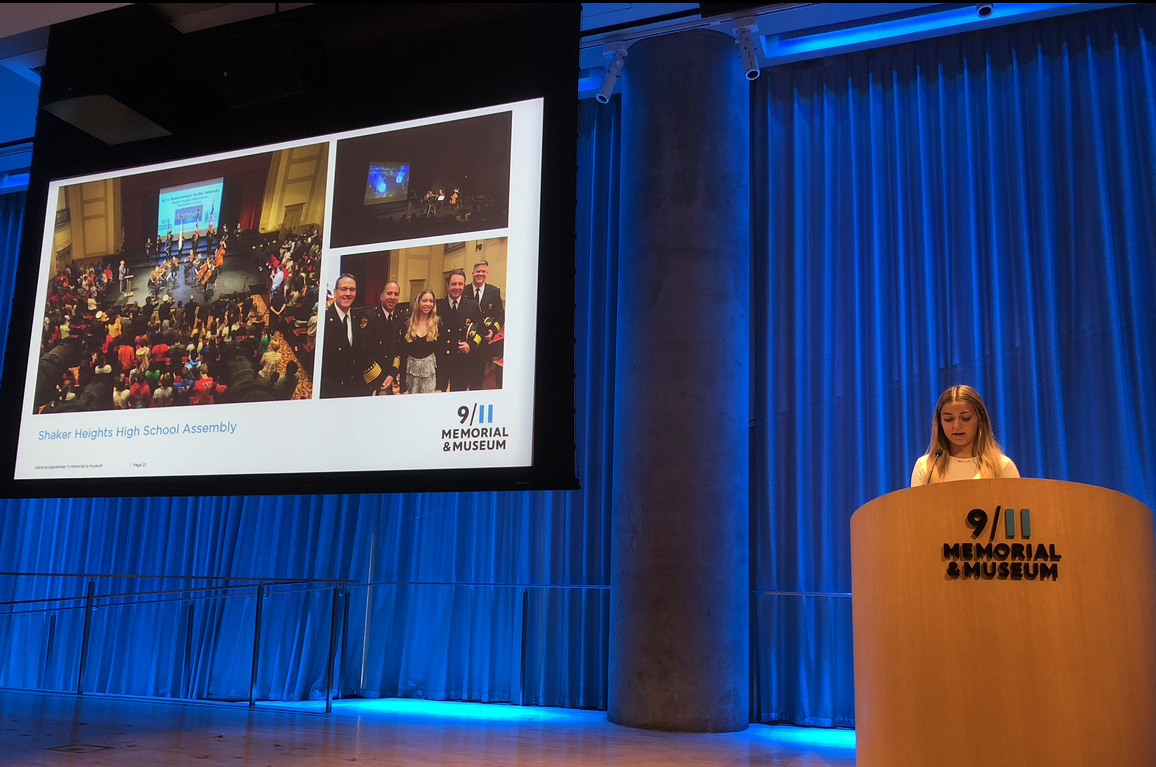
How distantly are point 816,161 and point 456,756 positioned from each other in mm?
3999

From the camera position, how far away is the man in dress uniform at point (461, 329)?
4.31m

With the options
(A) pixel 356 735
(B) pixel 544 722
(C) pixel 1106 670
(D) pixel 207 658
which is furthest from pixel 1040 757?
(D) pixel 207 658

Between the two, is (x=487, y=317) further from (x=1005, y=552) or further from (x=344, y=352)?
(x=1005, y=552)

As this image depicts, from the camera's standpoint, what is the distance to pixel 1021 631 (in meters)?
2.34

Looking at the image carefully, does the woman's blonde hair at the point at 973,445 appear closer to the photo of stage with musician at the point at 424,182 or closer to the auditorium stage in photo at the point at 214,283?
the photo of stage with musician at the point at 424,182

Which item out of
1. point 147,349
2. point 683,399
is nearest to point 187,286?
point 147,349

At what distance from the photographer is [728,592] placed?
16.7 ft

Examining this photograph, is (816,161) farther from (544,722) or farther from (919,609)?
(919,609)

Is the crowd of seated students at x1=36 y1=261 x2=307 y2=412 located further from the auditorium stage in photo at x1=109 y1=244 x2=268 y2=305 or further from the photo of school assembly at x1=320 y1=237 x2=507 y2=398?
the photo of school assembly at x1=320 y1=237 x2=507 y2=398

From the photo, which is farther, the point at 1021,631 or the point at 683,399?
the point at 683,399

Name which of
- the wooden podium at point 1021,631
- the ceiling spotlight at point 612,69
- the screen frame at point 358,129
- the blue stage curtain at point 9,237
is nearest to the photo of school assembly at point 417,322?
the screen frame at point 358,129

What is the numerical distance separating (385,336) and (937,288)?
3.05 metres

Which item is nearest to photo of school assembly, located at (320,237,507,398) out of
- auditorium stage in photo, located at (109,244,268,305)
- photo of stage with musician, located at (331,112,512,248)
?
photo of stage with musician, located at (331,112,512,248)

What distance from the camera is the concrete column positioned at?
5012 millimetres
